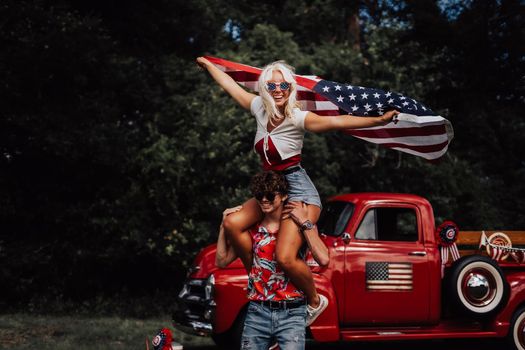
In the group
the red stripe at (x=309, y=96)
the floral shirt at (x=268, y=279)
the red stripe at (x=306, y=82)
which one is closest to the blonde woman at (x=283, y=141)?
the floral shirt at (x=268, y=279)

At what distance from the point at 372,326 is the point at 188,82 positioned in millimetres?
9093

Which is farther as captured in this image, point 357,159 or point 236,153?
point 357,159

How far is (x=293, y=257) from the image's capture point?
3.97m

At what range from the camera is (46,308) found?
1364 centimetres

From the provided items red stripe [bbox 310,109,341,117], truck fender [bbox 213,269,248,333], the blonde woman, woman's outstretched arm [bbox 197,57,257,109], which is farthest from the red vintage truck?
the blonde woman

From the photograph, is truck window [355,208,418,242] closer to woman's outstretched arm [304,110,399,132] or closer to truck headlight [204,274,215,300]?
truck headlight [204,274,215,300]

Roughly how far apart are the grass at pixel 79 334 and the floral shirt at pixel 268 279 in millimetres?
5265

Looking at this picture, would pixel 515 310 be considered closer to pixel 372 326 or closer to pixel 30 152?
pixel 372 326

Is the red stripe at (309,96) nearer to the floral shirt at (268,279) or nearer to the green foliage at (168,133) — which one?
the floral shirt at (268,279)

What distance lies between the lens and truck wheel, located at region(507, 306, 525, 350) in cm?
829

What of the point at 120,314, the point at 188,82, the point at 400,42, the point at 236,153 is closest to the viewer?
the point at 120,314

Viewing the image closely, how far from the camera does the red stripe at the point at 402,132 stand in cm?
553

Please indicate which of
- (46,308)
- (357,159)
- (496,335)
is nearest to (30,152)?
(46,308)

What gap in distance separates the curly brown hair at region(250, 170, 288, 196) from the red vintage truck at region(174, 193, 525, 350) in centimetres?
369
